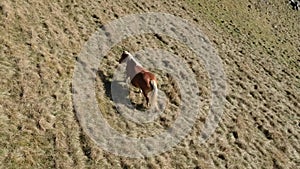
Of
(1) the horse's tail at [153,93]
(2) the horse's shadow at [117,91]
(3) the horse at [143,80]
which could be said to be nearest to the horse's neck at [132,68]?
(3) the horse at [143,80]

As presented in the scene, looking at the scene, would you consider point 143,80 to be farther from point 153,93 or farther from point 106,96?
point 106,96

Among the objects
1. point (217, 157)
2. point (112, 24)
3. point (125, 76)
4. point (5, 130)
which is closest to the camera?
point (5, 130)

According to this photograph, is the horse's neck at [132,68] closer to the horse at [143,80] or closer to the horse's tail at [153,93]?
the horse at [143,80]

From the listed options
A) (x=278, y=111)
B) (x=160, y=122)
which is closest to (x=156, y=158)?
(x=160, y=122)

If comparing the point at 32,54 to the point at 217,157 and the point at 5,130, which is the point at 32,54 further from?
the point at 217,157

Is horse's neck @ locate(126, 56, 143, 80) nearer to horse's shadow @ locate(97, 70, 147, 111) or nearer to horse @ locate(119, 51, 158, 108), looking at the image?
horse @ locate(119, 51, 158, 108)

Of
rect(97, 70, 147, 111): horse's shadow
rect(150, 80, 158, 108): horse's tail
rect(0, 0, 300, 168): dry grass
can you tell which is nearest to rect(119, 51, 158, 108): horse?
rect(150, 80, 158, 108): horse's tail

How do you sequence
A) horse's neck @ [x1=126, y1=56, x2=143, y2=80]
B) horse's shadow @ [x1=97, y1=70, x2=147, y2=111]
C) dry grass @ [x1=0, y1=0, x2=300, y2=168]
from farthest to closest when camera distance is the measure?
horse's neck @ [x1=126, y1=56, x2=143, y2=80] < horse's shadow @ [x1=97, y1=70, x2=147, y2=111] < dry grass @ [x1=0, y1=0, x2=300, y2=168]

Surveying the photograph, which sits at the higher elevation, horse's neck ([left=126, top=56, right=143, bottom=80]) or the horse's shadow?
horse's neck ([left=126, top=56, right=143, bottom=80])
